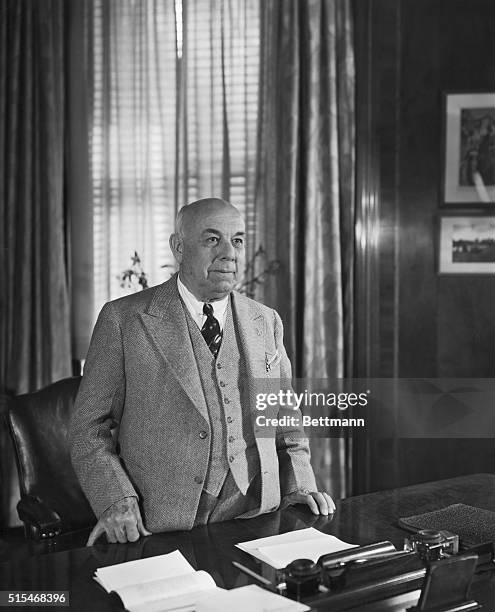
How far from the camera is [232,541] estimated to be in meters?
1.94

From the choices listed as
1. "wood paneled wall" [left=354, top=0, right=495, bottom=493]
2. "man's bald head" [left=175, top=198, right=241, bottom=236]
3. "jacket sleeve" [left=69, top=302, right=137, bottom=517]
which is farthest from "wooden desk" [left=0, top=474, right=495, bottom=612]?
"wood paneled wall" [left=354, top=0, right=495, bottom=493]

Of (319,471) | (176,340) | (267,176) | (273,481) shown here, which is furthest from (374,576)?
(267,176)

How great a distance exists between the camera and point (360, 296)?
14.0 feet

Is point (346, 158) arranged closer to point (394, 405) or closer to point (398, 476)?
point (394, 405)

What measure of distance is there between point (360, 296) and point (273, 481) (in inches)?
84.2

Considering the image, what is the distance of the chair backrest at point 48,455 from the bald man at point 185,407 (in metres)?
0.53

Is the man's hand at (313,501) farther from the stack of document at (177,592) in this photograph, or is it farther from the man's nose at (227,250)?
the man's nose at (227,250)

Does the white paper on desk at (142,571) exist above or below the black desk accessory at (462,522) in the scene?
above

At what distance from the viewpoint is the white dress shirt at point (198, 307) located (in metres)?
2.35

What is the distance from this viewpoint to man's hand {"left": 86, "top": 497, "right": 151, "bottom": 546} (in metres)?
2.00

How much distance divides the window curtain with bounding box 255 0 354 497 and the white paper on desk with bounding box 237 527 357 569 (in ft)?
7.52

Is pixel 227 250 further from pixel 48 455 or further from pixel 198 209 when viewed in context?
pixel 48 455

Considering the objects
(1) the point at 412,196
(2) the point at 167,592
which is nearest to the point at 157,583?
(2) the point at 167,592

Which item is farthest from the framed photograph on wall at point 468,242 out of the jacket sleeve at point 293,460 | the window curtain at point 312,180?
the jacket sleeve at point 293,460
